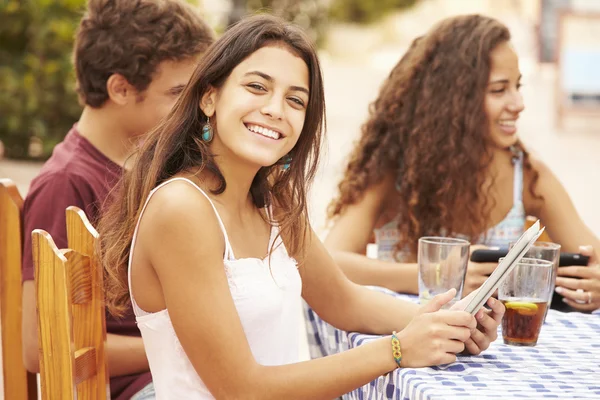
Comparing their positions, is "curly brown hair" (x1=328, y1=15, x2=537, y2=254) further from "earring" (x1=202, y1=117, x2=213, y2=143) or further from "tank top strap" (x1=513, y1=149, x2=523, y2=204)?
"earring" (x1=202, y1=117, x2=213, y2=143)

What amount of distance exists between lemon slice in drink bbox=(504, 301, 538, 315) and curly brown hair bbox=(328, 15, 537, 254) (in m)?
0.92

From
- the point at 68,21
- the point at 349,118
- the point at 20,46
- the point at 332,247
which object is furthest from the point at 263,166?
the point at 349,118

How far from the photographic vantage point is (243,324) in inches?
74.2

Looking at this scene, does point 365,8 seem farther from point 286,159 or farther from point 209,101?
point 209,101

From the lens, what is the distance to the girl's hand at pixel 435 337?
5.79 feet

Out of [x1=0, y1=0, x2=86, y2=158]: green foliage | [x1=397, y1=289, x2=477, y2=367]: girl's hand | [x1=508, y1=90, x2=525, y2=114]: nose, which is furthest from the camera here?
[x1=0, y1=0, x2=86, y2=158]: green foliage

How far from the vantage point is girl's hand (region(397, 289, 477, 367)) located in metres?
1.77

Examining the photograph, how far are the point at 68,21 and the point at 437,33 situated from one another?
506cm

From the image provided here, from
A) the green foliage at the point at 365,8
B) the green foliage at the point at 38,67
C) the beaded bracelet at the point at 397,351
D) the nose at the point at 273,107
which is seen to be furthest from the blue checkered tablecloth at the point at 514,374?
the green foliage at the point at 365,8

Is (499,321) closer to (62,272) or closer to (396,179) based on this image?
(62,272)

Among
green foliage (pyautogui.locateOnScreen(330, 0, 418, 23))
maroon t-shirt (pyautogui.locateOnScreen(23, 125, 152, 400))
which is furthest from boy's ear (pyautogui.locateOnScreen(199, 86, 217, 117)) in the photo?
green foliage (pyautogui.locateOnScreen(330, 0, 418, 23))

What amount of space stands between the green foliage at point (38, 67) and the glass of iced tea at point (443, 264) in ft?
18.7

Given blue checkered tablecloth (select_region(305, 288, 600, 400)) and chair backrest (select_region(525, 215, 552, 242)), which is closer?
blue checkered tablecloth (select_region(305, 288, 600, 400))

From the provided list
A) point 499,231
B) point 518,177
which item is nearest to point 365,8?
point 518,177
